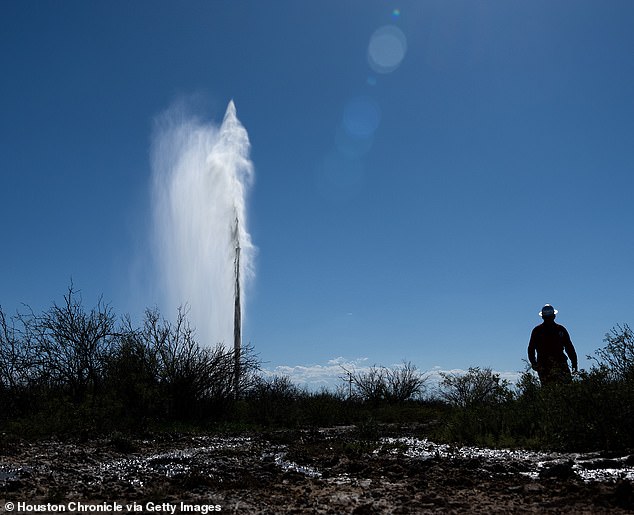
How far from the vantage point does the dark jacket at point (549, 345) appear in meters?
11.0

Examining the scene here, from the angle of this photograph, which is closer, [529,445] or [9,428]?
[529,445]

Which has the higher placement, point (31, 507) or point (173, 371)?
point (173, 371)

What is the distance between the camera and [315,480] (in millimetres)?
5516

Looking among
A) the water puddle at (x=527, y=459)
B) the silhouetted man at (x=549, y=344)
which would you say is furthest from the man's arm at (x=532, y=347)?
the water puddle at (x=527, y=459)

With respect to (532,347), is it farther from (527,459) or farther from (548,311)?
(527,459)

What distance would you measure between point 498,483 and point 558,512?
112cm

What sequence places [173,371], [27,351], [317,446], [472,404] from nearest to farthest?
[317,446] → [472,404] → [173,371] → [27,351]

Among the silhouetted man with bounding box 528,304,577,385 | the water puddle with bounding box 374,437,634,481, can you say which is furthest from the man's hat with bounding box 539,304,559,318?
the water puddle with bounding box 374,437,634,481

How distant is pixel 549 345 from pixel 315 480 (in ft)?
23.8

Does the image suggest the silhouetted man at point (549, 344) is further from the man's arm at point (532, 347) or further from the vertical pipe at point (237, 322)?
the vertical pipe at point (237, 322)

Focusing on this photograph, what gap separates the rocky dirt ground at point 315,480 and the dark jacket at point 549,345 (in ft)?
14.1

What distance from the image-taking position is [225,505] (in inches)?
176

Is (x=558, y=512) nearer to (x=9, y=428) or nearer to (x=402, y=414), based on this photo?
(x=9, y=428)

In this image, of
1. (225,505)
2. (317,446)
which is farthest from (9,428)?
(225,505)
